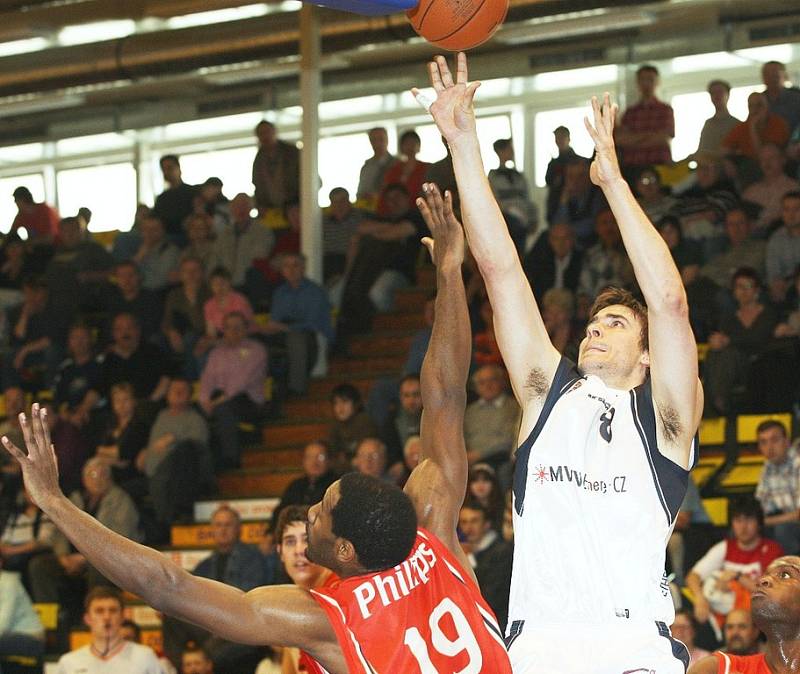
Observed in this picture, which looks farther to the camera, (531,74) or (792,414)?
(531,74)

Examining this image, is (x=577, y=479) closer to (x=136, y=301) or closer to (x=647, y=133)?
(x=647, y=133)

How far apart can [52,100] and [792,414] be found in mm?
12702

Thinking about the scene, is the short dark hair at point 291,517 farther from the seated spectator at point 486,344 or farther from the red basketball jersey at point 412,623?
the seated spectator at point 486,344

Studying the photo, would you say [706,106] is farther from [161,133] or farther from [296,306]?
[161,133]

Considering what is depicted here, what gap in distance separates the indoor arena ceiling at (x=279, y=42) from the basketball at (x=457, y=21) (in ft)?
29.2

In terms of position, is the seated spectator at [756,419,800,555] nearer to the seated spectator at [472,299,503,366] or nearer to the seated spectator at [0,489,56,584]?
the seated spectator at [472,299,503,366]

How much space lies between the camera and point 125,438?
13.3 meters

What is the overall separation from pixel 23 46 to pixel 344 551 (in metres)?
14.8

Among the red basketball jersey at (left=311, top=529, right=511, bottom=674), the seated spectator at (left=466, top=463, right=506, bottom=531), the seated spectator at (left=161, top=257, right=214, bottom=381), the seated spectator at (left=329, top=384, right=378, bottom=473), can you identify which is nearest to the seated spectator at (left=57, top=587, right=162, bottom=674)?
the seated spectator at (left=466, top=463, right=506, bottom=531)

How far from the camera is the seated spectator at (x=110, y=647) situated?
9.83 m

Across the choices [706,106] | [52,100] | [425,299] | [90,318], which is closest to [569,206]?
[425,299]

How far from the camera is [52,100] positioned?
20766 millimetres

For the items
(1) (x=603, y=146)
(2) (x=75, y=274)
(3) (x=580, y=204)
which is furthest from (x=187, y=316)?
(1) (x=603, y=146)

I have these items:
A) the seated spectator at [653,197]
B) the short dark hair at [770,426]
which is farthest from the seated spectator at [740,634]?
the seated spectator at [653,197]
